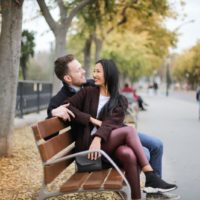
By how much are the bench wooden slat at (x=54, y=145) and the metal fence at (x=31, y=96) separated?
10.9 meters

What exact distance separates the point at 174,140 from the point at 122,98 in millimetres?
7851

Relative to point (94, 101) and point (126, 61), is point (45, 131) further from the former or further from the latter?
point (126, 61)

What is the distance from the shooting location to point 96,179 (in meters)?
5.06

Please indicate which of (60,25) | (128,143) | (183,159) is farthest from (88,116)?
(60,25)

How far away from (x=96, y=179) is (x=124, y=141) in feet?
1.99

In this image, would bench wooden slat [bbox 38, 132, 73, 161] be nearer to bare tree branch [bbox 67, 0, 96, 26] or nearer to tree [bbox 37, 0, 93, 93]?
bare tree branch [bbox 67, 0, 96, 26]

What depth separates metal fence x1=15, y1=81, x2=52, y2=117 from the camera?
55.7 ft

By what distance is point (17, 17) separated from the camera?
30.0 feet

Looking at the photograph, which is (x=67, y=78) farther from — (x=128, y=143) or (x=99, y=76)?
(x=128, y=143)

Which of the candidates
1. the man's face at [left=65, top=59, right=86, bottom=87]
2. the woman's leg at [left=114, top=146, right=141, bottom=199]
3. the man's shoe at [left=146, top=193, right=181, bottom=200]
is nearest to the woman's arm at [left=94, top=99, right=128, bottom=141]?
the woman's leg at [left=114, top=146, right=141, bottom=199]

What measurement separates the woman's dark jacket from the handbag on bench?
22 centimetres

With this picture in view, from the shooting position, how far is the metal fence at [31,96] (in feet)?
55.7

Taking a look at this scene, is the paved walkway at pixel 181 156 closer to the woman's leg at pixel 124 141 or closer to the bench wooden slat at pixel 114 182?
the woman's leg at pixel 124 141

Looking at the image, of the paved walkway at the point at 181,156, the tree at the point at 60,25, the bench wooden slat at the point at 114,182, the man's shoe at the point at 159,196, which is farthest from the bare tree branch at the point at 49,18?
the bench wooden slat at the point at 114,182
